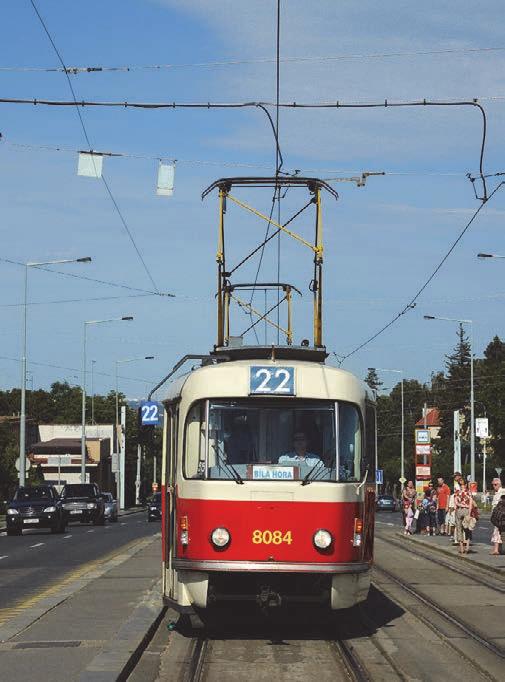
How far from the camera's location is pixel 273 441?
12680 millimetres

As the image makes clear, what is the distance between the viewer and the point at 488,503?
96.5m

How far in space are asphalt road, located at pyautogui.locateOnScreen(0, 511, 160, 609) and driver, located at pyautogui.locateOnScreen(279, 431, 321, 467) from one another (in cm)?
554

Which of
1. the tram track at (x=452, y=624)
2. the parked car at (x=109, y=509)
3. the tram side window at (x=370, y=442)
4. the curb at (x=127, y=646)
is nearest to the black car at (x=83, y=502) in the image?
the parked car at (x=109, y=509)

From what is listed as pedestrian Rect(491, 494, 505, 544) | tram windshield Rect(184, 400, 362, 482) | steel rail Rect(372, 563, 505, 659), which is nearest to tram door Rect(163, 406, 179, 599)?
tram windshield Rect(184, 400, 362, 482)

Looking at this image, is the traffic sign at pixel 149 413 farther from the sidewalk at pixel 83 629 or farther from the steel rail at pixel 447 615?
the steel rail at pixel 447 615

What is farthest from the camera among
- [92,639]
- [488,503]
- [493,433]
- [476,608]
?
[493,433]

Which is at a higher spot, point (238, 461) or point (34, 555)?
point (238, 461)

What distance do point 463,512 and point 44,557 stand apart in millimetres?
8844

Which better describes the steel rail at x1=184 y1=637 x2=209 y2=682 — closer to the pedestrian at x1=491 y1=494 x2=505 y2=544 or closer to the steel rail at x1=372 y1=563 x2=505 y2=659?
the steel rail at x1=372 y1=563 x2=505 y2=659

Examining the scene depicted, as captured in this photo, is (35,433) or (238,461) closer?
(238,461)

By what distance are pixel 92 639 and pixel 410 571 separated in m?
12.1

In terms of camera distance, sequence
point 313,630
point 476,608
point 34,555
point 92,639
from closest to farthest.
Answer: point 92,639
point 313,630
point 476,608
point 34,555

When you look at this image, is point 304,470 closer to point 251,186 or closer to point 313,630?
point 313,630

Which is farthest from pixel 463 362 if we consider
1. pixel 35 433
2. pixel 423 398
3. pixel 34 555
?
pixel 34 555
